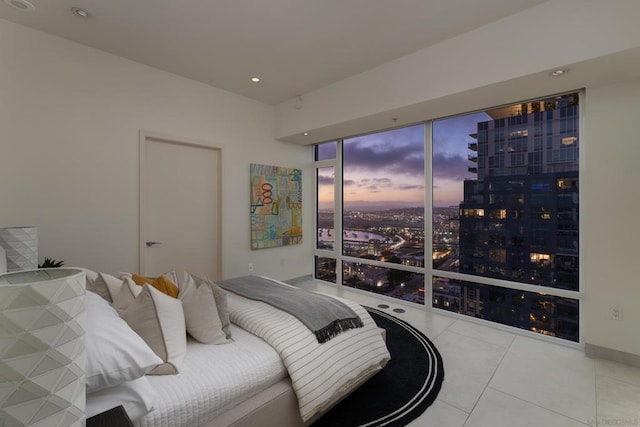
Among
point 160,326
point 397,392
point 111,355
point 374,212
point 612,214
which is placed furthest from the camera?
point 374,212

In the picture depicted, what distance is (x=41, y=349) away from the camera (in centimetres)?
63

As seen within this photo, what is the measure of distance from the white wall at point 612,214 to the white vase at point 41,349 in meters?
3.49

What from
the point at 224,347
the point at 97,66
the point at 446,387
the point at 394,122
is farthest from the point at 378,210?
the point at 97,66

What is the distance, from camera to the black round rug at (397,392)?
180 cm

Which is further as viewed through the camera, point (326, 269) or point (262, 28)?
point (326, 269)

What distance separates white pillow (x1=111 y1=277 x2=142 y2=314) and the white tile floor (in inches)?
73.0

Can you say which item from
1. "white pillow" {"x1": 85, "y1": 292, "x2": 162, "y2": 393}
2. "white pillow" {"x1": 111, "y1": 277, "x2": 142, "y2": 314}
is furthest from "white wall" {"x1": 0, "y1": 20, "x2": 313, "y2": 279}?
"white pillow" {"x1": 85, "y1": 292, "x2": 162, "y2": 393}

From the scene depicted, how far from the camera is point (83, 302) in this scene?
729mm

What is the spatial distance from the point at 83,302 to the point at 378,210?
153 inches

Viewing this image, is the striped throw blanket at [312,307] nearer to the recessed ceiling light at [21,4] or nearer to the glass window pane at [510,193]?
the glass window pane at [510,193]

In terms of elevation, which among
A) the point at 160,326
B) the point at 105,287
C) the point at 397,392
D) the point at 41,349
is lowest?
the point at 397,392

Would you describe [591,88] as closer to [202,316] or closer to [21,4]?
[202,316]

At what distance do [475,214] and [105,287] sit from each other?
357 centimetres

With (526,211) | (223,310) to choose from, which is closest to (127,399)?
(223,310)
